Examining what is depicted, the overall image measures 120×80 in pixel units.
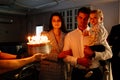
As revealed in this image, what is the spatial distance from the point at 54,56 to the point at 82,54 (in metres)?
0.33

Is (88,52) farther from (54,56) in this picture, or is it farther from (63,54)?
(54,56)

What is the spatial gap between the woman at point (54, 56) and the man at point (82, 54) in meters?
0.19

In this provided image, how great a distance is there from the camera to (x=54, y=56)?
2.21 meters

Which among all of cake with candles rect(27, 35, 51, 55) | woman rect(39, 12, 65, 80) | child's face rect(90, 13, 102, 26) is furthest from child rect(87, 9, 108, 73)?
cake with candles rect(27, 35, 51, 55)

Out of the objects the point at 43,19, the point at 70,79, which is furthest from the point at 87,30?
the point at 43,19

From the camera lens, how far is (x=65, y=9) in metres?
6.17

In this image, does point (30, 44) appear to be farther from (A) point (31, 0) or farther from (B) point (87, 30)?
(A) point (31, 0)

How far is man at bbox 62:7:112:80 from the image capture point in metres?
1.99

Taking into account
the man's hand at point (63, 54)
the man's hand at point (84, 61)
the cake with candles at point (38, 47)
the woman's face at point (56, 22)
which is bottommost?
the man's hand at point (84, 61)

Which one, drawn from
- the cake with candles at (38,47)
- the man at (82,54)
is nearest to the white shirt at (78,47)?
the man at (82,54)

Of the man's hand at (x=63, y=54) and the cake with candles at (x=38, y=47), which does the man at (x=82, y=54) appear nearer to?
the man's hand at (x=63, y=54)

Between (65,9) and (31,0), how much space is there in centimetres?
115

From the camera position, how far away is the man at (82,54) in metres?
1.99

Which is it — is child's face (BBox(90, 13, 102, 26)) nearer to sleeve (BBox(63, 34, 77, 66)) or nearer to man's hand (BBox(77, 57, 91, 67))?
sleeve (BBox(63, 34, 77, 66))
